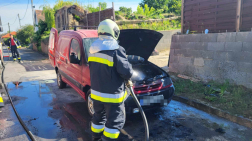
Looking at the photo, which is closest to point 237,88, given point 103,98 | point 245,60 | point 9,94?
point 245,60

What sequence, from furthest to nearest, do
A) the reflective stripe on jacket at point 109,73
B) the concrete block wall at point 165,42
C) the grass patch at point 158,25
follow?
the grass patch at point 158,25, the concrete block wall at point 165,42, the reflective stripe on jacket at point 109,73

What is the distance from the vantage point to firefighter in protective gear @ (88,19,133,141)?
2592mm

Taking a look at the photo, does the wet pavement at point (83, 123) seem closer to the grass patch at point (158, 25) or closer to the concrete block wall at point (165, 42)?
the concrete block wall at point (165, 42)

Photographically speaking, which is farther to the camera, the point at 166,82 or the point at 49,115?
the point at 49,115

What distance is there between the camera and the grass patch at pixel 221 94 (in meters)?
4.19

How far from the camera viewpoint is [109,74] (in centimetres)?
262

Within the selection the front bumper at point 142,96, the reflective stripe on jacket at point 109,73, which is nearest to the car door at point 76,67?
the front bumper at point 142,96

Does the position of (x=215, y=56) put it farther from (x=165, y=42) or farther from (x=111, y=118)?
(x=165, y=42)

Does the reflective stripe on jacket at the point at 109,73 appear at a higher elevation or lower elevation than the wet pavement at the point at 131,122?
higher

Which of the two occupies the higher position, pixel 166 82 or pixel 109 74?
pixel 109 74

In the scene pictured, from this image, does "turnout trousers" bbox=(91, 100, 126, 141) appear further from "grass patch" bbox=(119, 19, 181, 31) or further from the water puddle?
"grass patch" bbox=(119, 19, 181, 31)

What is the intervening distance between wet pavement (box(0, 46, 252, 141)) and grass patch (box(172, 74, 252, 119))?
1.25 ft

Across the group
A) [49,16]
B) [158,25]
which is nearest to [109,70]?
[158,25]

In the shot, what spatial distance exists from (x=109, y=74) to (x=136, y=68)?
1.73 m
